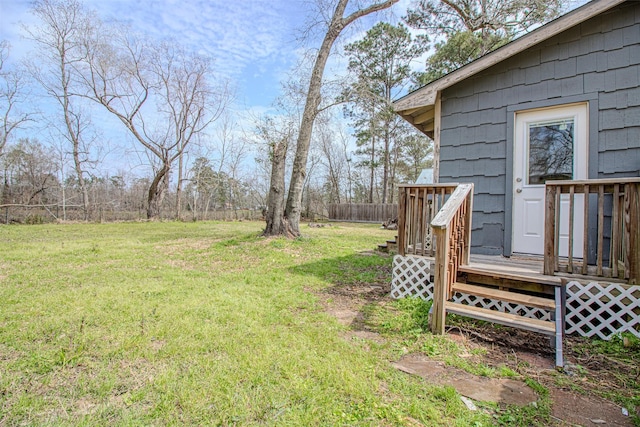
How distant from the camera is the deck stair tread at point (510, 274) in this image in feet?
9.09

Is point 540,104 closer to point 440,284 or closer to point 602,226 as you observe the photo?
point 602,226

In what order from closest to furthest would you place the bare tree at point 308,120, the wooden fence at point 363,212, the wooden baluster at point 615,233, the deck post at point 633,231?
the deck post at point 633,231, the wooden baluster at point 615,233, the bare tree at point 308,120, the wooden fence at point 363,212

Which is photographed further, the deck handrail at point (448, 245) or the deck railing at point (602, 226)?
the deck handrail at point (448, 245)

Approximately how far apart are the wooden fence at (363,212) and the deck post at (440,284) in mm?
15690

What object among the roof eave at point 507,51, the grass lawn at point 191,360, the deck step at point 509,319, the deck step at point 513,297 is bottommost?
the grass lawn at point 191,360

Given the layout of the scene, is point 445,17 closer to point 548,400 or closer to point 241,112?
point 241,112

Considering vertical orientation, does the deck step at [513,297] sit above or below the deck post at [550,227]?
below

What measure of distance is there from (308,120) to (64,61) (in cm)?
1581

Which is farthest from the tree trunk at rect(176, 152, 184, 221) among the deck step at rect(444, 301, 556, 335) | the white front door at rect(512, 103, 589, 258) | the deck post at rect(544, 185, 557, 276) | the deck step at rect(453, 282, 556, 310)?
the deck post at rect(544, 185, 557, 276)

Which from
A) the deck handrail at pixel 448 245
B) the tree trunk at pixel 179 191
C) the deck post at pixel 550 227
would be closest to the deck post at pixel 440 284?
the deck handrail at pixel 448 245

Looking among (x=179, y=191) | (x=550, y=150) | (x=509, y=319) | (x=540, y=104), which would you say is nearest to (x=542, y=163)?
(x=550, y=150)

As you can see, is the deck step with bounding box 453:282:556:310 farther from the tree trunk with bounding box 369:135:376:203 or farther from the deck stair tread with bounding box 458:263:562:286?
the tree trunk with bounding box 369:135:376:203

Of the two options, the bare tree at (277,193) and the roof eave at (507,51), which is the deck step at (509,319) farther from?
the bare tree at (277,193)

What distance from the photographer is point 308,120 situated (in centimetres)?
753
